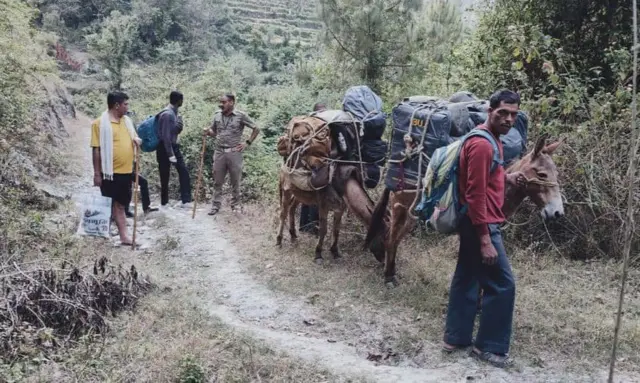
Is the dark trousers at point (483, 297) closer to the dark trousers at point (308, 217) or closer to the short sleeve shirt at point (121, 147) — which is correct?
the dark trousers at point (308, 217)

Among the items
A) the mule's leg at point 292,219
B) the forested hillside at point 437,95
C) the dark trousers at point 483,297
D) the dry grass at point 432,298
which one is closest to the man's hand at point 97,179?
the forested hillside at point 437,95

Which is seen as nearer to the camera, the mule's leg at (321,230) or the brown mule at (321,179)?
the brown mule at (321,179)

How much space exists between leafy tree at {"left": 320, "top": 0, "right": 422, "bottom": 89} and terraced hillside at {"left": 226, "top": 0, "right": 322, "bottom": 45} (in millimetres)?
23994

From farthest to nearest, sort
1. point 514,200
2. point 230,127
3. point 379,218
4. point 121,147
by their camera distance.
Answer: point 230,127, point 121,147, point 379,218, point 514,200

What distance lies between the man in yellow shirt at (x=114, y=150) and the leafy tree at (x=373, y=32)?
540 cm

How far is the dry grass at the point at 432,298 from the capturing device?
185 inches

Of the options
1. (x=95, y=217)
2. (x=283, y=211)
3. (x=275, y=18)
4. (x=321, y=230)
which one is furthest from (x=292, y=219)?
(x=275, y=18)

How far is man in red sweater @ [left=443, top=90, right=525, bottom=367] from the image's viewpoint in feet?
13.5

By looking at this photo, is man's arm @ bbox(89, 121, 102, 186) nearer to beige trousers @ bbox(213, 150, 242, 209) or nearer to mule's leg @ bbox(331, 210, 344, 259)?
beige trousers @ bbox(213, 150, 242, 209)

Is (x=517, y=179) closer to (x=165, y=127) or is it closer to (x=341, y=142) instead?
(x=341, y=142)

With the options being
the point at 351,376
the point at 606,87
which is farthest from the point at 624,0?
the point at 351,376

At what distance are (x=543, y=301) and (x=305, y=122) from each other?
3474mm

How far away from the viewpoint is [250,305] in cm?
579

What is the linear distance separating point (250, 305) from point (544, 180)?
3.17 metres
